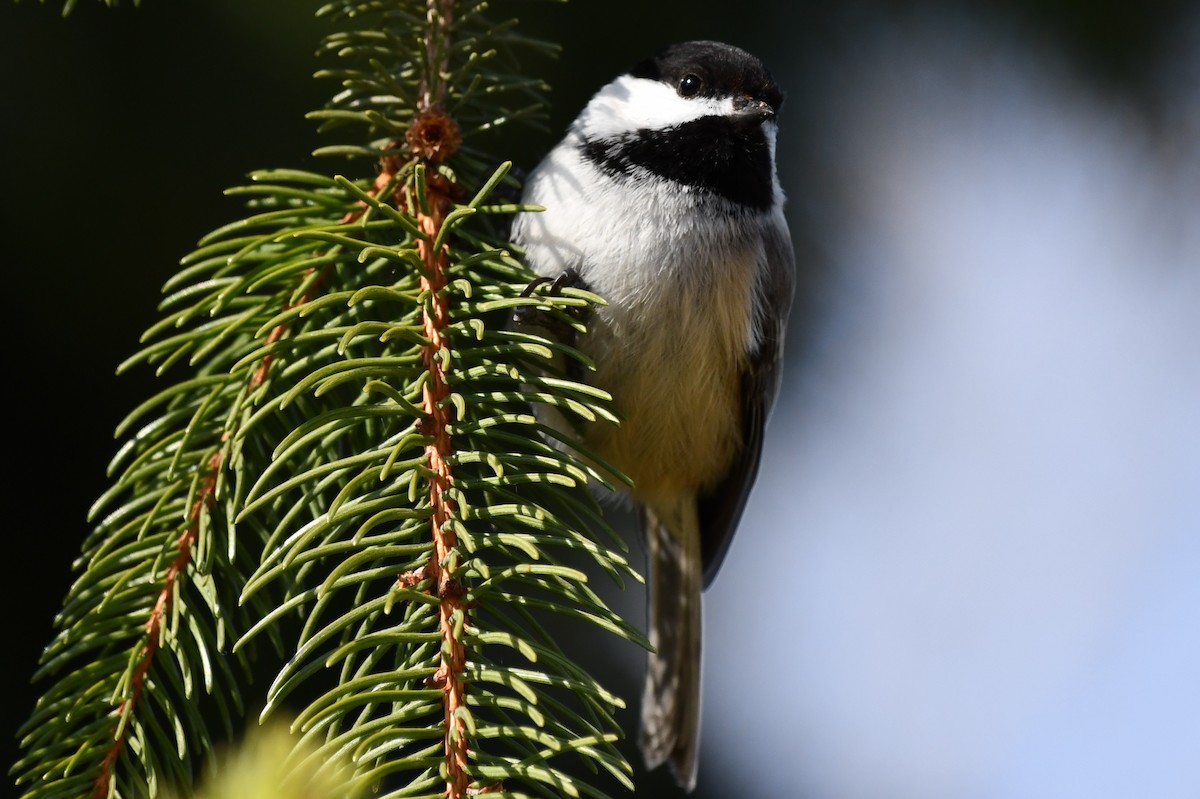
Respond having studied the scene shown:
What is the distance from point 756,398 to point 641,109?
59cm

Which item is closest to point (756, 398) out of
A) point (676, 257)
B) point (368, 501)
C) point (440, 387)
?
point (676, 257)

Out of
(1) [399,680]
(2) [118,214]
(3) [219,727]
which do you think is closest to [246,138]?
(2) [118,214]

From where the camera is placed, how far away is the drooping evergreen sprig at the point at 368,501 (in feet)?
3.01

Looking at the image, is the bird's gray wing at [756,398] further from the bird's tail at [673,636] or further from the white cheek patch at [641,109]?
the white cheek patch at [641,109]

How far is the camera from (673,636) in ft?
7.55

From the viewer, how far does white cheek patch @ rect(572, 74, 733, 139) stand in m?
1.85

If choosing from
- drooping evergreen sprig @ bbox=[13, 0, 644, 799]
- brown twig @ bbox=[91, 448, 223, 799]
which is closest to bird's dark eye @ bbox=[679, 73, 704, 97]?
drooping evergreen sprig @ bbox=[13, 0, 644, 799]

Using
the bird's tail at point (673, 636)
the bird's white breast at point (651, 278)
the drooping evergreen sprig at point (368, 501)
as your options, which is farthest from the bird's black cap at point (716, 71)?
the bird's tail at point (673, 636)

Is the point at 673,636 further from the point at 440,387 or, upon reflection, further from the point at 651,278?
the point at 440,387

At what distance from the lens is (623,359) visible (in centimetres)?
175

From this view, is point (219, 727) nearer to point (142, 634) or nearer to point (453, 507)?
point (142, 634)

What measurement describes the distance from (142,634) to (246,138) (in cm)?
109

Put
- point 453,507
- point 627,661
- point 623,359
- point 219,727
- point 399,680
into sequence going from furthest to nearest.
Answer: point 627,661 → point 219,727 → point 623,359 → point 453,507 → point 399,680

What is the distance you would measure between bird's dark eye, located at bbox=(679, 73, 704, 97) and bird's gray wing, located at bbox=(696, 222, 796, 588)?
275 millimetres
